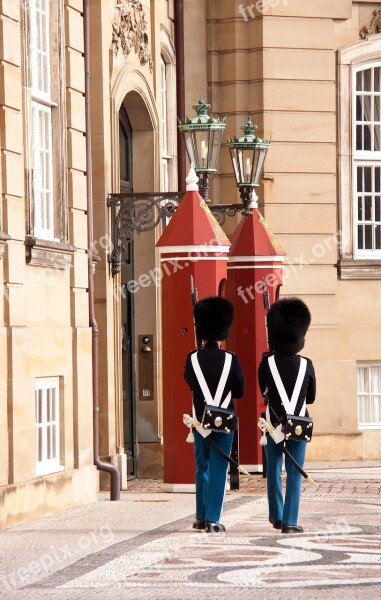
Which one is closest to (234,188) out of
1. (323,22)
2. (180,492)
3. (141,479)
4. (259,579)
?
(323,22)

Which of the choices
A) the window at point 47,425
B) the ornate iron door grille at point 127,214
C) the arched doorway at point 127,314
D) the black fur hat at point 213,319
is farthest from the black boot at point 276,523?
the arched doorway at point 127,314

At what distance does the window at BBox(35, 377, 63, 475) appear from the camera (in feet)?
45.8

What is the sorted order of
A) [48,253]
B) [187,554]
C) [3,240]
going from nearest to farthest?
[187,554] → [3,240] → [48,253]

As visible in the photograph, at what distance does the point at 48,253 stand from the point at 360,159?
27.2 ft

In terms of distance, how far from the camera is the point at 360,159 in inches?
843

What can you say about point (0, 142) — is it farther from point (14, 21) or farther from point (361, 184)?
point (361, 184)

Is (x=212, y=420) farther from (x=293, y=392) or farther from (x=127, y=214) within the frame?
(x=127, y=214)

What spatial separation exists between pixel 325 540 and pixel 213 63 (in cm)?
1058

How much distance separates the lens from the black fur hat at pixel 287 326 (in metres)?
12.0

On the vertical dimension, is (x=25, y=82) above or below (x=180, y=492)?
above

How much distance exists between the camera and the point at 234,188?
20953 millimetres

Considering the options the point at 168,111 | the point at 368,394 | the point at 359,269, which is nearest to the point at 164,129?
the point at 168,111

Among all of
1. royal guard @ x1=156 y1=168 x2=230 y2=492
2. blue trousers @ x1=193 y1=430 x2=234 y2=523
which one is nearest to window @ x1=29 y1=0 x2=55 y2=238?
royal guard @ x1=156 y1=168 x2=230 y2=492

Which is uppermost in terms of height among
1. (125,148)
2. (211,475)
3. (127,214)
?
(125,148)
